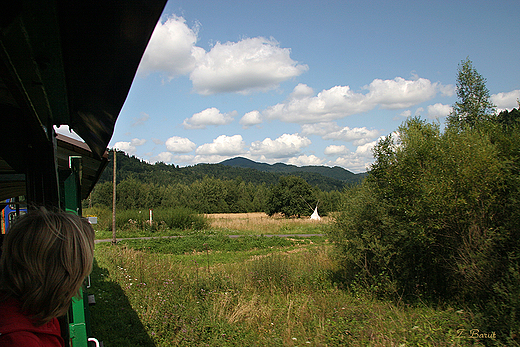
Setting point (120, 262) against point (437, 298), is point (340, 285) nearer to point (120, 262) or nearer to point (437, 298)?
point (437, 298)

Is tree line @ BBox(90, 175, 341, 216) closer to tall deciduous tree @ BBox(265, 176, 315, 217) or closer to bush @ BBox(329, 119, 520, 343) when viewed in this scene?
tall deciduous tree @ BBox(265, 176, 315, 217)

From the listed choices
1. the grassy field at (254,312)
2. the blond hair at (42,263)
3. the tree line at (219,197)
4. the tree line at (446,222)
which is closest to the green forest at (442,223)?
the tree line at (446,222)

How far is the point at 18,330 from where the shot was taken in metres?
0.95

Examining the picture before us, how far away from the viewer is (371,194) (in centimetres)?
1038

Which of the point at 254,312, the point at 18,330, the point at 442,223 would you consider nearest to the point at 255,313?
the point at 254,312

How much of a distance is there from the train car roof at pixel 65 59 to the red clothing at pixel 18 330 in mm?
840

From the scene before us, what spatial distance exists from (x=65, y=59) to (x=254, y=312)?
6408 mm

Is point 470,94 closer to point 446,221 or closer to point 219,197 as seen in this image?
point 446,221

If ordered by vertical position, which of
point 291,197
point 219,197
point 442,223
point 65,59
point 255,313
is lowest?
point 255,313

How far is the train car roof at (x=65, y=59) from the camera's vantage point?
0.98 meters

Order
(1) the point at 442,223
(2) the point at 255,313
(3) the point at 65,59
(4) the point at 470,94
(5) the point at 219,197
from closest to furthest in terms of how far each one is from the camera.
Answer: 1. (3) the point at 65,59
2. (2) the point at 255,313
3. (1) the point at 442,223
4. (4) the point at 470,94
5. (5) the point at 219,197

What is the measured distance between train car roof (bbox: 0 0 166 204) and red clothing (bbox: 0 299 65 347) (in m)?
0.84

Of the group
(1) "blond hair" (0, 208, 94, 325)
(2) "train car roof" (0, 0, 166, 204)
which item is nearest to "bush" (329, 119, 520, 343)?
(1) "blond hair" (0, 208, 94, 325)

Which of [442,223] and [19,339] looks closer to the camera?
[19,339]
